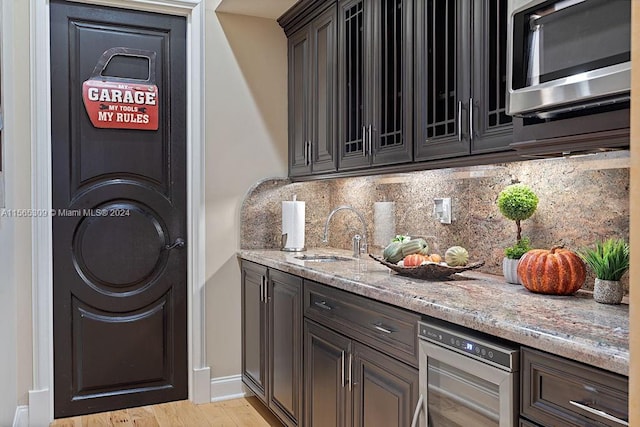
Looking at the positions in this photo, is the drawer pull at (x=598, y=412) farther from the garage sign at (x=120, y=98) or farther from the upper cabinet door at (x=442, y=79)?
the garage sign at (x=120, y=98)

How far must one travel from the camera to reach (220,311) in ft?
11.6

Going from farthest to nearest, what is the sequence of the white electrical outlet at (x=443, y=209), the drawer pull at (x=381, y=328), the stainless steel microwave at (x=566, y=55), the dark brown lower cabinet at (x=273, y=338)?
the dark brown lower cabinet at (x=273, y=338)
the white electrical outlet at (x=443, y=209)
the drawer pull at (x=381, y=328)
the stainless steel microwave at (x=566, y=55)

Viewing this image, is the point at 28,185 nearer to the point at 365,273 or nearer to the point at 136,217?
the point at 136,217

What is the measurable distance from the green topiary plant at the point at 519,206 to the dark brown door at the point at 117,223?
2145 mm

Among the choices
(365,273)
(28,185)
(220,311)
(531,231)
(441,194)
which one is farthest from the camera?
(220,311)

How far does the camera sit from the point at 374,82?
103 inches

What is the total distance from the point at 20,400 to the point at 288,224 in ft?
6.01

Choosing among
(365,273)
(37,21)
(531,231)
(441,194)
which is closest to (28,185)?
(37,21)

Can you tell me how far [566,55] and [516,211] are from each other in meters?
0.70

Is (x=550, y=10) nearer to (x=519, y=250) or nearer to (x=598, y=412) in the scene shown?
(x=519, y=250)

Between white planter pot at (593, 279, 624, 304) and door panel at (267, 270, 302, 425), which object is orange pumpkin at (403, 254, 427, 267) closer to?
door panel at (267, 270, 302, 425)

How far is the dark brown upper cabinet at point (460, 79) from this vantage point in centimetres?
188

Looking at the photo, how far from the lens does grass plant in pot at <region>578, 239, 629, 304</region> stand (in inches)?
62.8

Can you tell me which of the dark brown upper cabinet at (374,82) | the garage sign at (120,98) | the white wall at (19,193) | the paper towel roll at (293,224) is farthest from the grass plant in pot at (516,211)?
the white wall at (19,193)
